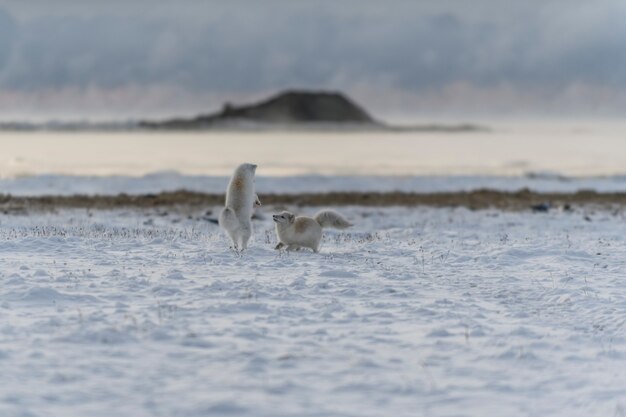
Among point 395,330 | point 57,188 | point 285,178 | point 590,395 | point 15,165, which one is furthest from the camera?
point 15,165

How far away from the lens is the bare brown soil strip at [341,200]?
33812 mm

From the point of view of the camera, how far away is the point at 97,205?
3331 cm

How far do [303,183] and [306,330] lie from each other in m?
41.7

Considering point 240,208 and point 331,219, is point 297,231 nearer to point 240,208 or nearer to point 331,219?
point 331,219

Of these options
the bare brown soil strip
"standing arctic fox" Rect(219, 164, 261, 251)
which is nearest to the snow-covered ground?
"standing arctic fox" Rect(219, 164, 261, 251)

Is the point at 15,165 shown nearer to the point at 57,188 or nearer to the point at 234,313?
the point at 57,188

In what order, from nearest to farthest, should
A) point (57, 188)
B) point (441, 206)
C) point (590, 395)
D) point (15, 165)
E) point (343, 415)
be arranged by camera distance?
point (343, 415) → point (590, 395) → point (441, 206) → point (57, 188) → point (15, 165)

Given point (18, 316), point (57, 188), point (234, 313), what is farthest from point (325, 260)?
point (57, 188)

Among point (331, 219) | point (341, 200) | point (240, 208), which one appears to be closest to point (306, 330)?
point (240, 208)

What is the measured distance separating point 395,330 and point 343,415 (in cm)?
295

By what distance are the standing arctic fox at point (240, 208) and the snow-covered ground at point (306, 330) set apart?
0.56 m

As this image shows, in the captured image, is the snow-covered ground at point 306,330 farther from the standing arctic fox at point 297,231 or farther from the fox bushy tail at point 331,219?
the fox bushy tail at point 331,219

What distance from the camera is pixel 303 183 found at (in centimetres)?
5206

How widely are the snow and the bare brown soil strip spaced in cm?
565
